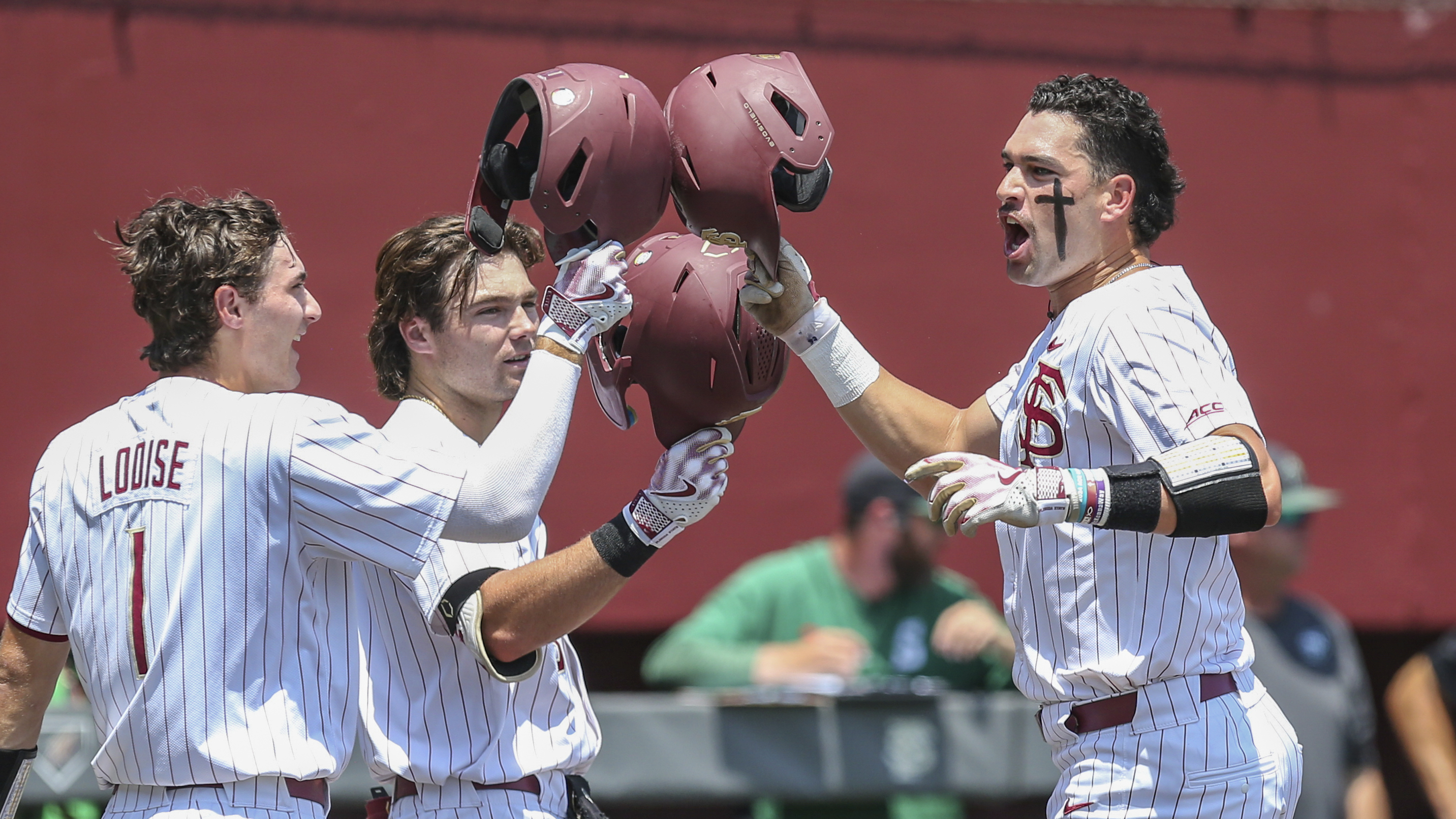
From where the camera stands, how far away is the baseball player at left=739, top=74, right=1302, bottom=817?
2.58 m

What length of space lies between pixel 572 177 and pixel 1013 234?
976 mm

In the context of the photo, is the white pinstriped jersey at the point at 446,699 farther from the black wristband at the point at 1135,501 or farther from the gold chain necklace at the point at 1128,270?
the gold chain necklace at the point at 1128,270

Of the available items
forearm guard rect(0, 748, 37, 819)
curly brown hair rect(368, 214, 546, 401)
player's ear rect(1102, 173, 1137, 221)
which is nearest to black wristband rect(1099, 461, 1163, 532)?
player's ear rect(1102, 173, 1137, 221)

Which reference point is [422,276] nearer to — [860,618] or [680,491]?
[680,491]

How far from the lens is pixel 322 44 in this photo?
6.40 m

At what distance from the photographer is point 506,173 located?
3.04 m

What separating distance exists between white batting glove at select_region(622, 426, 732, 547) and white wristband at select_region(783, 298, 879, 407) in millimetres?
359

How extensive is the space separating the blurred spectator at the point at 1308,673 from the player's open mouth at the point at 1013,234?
213cm

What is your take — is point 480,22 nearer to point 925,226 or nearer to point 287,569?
point 925,226

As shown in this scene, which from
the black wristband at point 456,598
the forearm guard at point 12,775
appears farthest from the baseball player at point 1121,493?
the forearm guard at point 12,775

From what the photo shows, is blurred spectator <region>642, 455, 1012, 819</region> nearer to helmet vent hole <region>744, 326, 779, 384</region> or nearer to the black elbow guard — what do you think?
helmet vent hole <region>744, 326, 779, 384</region>

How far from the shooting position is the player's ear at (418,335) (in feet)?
10.9

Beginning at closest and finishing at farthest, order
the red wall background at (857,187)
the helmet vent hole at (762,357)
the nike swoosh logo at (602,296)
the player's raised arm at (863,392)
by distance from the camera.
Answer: the nike swoosh logo at (602,296) < the helmet vent hole at (762,357) < the player's raised arm at (863,392) < the red wall background at (857,187)

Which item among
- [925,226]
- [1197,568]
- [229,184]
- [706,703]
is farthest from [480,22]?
[1197,568]
